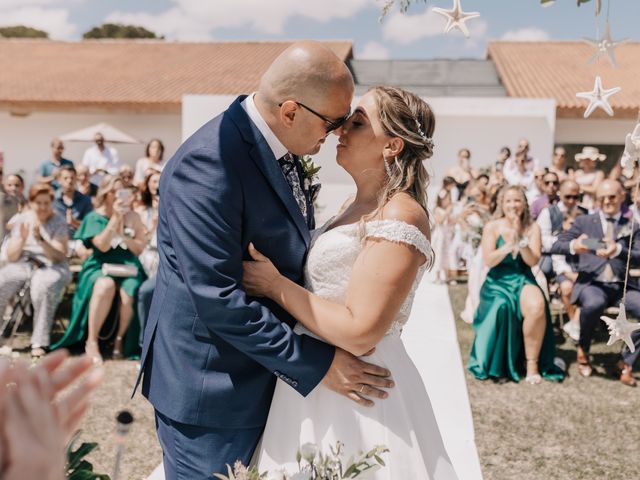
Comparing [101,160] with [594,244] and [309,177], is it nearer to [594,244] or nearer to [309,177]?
[594,244]

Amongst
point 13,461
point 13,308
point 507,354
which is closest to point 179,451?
point 13,461

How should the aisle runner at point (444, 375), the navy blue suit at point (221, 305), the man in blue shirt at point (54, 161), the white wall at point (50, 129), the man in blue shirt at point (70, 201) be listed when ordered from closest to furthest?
the navy blue suit at point (221, 305) → the aisle runner at point (444, 375) → the man in blue shirt at point (70, 201) → the man in blue shirt at point (54, 161) → the white wall at point (50, 129)

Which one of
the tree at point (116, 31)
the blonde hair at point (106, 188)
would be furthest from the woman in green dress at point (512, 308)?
the tree at point (116, 31)

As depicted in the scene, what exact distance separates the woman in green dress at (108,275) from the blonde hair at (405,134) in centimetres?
470

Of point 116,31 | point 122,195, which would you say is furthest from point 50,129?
point 116,31

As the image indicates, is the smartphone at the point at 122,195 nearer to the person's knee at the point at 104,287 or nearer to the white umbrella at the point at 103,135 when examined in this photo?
the person's knee at the point at 104,287

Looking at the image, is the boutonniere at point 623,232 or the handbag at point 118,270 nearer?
the handbag at point 118,270

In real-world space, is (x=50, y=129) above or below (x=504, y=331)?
above

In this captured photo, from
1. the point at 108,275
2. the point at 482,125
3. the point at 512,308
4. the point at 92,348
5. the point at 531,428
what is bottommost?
the point at 531,428

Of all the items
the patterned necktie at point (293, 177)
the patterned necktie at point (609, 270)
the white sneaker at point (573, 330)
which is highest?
the patterned necktie at point (293, 177)

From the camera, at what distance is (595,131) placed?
18.7 m

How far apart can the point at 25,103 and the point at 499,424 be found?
68.8ft

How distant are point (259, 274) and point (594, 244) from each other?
5.61 metres

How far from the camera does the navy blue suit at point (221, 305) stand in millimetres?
1950
